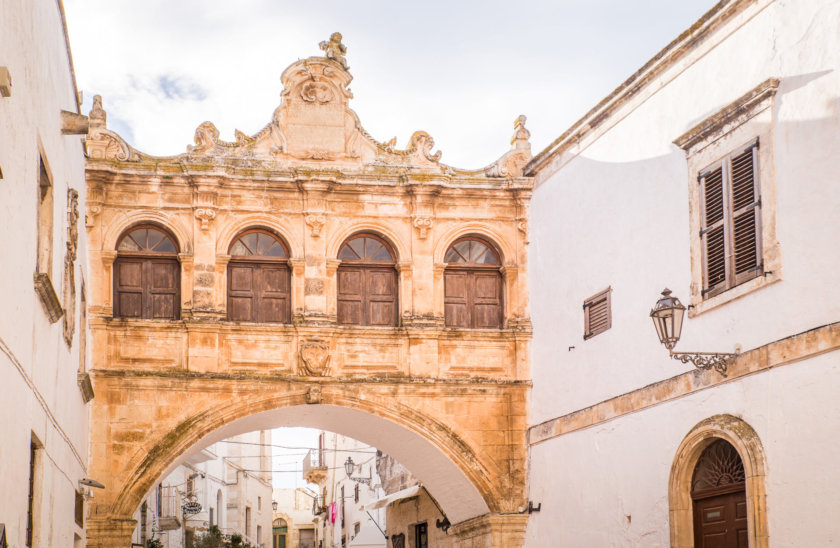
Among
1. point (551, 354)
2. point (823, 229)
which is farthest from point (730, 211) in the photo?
point (551, 354)

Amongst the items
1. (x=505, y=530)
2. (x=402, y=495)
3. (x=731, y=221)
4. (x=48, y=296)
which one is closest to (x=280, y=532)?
(x=402, y=495)

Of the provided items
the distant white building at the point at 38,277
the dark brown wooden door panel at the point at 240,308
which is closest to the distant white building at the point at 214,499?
the dark brown wooden door panel at the point at 240,308

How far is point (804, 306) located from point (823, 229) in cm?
64

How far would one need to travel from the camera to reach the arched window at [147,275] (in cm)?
1519

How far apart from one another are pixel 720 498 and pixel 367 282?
6142mm

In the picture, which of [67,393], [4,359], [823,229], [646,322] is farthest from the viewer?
[646,322]

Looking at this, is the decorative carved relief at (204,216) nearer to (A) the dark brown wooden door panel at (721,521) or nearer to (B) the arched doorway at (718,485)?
(B) the arched doorway at (718,485)

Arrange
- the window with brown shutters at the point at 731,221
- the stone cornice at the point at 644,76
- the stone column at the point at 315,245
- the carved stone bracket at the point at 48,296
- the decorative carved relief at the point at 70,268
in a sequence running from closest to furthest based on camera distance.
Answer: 1. the carved stone bracket at the point at 48,296
2. the window with brown shutters at the point at 731,221
3. the stone cornice at the point at 644,76
4. the decorative carved relief at the point at 70,268
5. the stone column at the point at 315,245

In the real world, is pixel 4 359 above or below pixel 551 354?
below

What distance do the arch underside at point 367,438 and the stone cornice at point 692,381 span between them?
3.16 ft

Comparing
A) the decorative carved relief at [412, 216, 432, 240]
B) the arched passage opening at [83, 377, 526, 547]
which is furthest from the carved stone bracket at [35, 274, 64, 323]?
the decorative carved relief at [412, 216, 432, 240]

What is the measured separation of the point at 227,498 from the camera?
110 ft

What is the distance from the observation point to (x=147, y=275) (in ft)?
50.2

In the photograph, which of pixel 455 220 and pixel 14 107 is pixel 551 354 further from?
pixel 14 107
